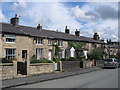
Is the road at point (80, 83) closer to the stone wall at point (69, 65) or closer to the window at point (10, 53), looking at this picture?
the stone wall at point (69, 65)

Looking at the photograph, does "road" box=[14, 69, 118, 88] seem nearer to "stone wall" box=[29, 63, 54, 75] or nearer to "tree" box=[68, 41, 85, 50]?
"stone wall" box=[29, 63, 54, 75]

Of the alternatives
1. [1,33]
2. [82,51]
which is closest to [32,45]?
[1,33]

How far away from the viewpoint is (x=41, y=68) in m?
19.3

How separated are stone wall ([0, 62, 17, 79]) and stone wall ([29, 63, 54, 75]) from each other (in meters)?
2.15

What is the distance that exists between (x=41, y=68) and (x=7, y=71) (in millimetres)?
4508

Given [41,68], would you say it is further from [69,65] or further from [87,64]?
[87,64]

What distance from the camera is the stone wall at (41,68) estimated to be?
18.1m

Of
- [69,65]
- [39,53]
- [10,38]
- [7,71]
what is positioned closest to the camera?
[7,71]

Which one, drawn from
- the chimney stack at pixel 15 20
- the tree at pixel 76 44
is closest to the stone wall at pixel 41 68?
the chimney stack at pixel 15 20

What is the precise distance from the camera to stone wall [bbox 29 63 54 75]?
18067 mm

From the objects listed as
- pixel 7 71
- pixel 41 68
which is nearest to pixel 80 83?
pixel 7 71

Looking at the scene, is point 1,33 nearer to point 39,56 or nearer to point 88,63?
point 39,56

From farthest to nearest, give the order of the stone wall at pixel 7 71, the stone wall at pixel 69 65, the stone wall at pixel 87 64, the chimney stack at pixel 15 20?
the chimney stack at pixel 15 20
the stone wall at pixel 87 64
the stone wall at pixel 69 65
the stone wall at pixel 7 71

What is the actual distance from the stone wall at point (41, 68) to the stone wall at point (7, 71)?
2.15 meters
